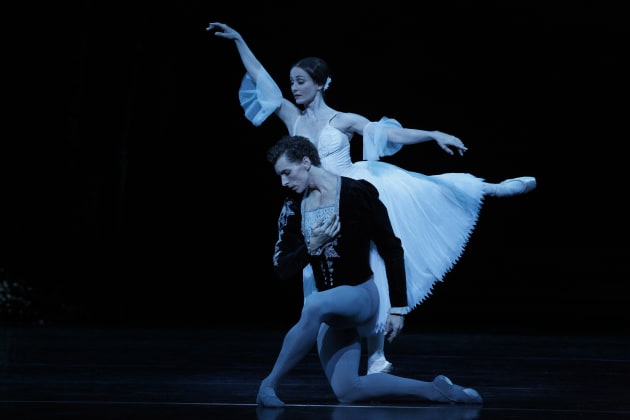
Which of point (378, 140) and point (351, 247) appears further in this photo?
point (378, 140)

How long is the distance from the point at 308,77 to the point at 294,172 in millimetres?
1001

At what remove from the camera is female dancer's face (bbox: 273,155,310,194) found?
2840 mm

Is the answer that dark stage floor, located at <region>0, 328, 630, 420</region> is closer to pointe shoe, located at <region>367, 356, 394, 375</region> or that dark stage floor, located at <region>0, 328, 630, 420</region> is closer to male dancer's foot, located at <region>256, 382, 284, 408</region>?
male dancer's foot, located at <region>256, 382, 284, 408</region>

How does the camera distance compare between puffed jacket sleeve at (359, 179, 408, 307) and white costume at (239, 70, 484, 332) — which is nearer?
puffed jacket sleeve at (359, 179, 408, 307)

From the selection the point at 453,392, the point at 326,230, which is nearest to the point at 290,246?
the point at 326,230

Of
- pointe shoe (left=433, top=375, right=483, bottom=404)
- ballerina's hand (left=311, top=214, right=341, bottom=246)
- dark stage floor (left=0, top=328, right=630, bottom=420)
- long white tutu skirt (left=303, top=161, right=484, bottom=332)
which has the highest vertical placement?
ballerina's hand (left=311, top=214, right=341, bottom=246)

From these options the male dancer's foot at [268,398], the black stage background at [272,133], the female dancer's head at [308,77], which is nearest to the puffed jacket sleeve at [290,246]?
the male dancer's foot at [268,398]

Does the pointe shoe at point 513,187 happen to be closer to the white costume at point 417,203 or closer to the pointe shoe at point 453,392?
the white costume at point 417,203

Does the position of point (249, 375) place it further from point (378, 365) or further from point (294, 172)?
point (294, 172)

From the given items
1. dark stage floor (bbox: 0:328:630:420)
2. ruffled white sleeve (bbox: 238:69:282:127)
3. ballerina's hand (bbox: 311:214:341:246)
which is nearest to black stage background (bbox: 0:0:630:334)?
dark stage floor (bbox: 0:328:630:420)

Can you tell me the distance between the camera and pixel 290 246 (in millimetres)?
2959

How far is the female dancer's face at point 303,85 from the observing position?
3771mm

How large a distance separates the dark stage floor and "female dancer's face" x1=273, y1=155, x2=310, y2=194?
581 millimetres

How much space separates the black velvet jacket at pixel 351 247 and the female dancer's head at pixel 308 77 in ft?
2.91
